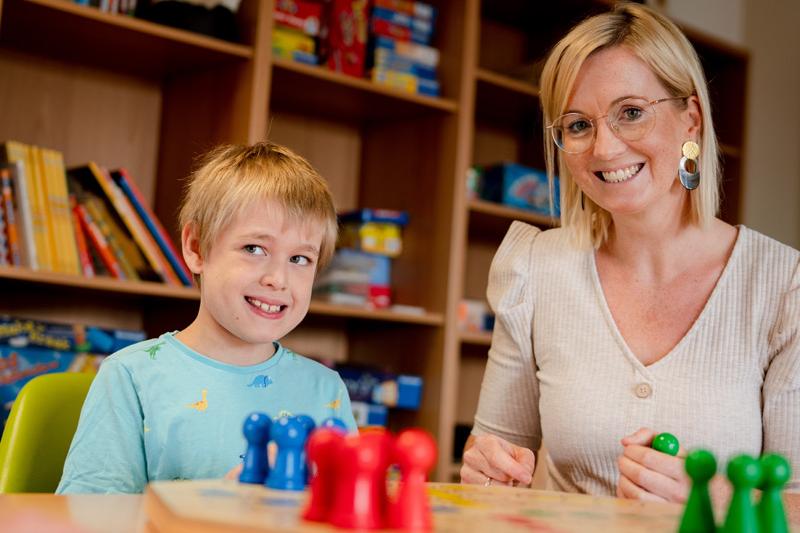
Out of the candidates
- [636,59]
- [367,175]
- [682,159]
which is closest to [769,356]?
[682,159]

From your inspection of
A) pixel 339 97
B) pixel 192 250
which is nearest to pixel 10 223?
pixel 192 250

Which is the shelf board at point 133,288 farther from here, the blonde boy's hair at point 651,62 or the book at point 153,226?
the blonde boy's hair at point 651,62

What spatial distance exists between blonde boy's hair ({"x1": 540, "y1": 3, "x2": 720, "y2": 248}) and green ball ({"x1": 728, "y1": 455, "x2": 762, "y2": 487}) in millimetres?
860

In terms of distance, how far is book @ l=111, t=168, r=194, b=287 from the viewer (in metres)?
2.23

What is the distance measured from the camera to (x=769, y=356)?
4.39ft

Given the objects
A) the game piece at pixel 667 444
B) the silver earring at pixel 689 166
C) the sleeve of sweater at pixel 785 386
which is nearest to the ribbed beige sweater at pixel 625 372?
the sleeve of sweater at pixel 785 386

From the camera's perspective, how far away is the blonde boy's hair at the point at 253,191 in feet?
4.28

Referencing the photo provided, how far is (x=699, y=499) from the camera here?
2.15 feet

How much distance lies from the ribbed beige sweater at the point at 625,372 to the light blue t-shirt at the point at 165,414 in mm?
368

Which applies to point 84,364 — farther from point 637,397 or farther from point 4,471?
point 637,397

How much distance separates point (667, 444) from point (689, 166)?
1.77ft

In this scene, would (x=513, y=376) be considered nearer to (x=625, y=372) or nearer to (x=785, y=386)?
(x=625, y=372)

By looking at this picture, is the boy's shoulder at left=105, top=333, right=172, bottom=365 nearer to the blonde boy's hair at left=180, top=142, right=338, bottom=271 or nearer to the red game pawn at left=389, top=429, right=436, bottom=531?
the blonde boy's hair at left=180, top=142, right=338, bottom=271

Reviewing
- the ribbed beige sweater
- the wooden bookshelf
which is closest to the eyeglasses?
the ribbed beige sweater
